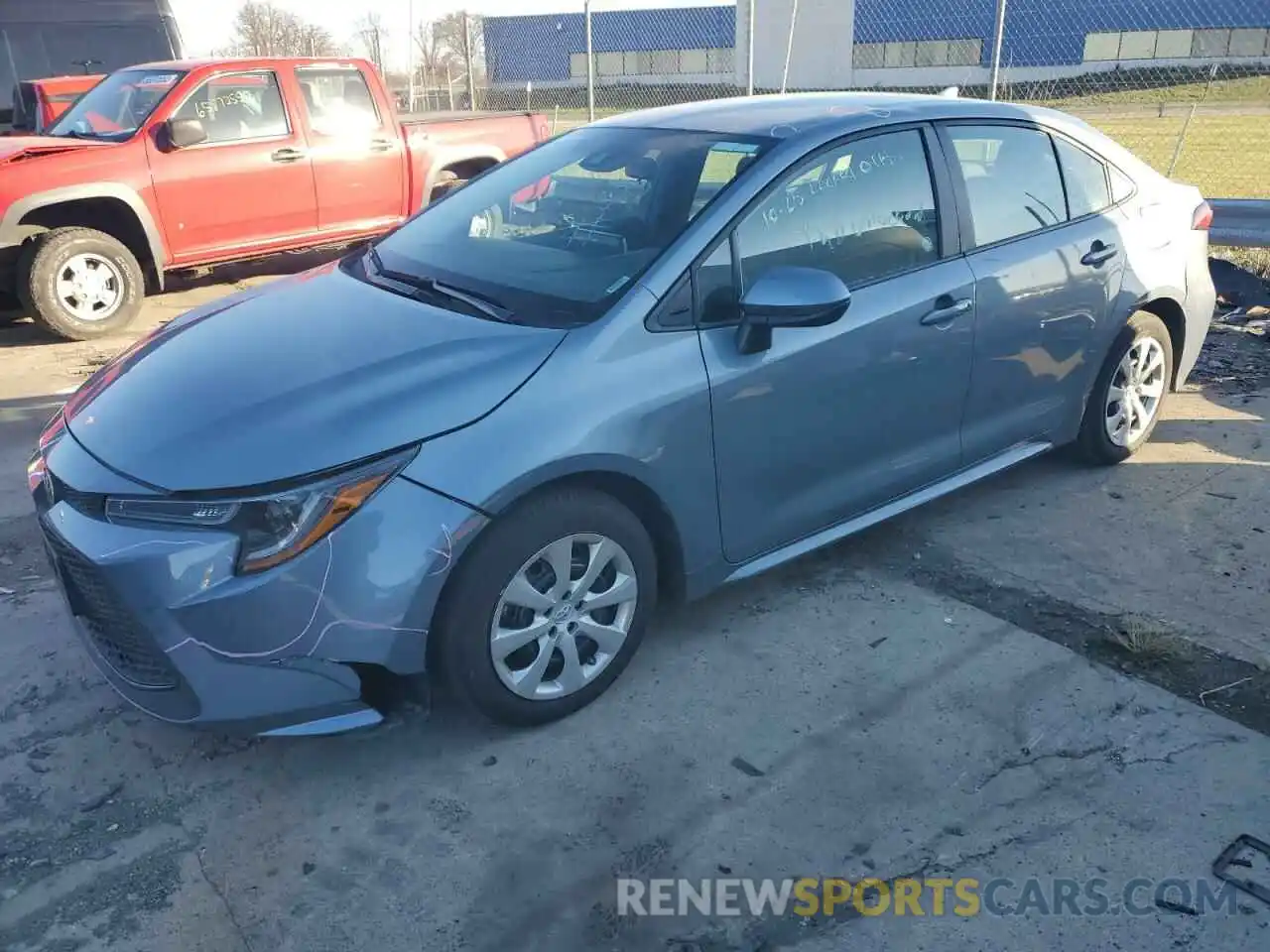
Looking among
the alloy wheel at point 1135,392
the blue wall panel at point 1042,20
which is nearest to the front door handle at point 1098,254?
the alloy wheel at point 1135,392

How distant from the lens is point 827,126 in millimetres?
3473

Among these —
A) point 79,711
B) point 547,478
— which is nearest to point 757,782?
point 547,478

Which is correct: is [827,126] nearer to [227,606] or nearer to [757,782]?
[757,782]

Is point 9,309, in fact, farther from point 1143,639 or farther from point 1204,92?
point 1204,92

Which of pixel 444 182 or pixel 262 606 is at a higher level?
pixel 444 182

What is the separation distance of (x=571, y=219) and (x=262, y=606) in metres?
1.71

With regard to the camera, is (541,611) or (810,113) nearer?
(541,611)

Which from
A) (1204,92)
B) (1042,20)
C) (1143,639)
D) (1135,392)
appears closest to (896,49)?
(1042,20)

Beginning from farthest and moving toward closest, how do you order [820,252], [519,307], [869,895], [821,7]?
[821,7]
[820,252]
[519,307]
[869,895]

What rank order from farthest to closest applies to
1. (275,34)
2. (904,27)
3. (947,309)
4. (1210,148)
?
(904,27) < (275,34) < (1210,148) < (947,309)

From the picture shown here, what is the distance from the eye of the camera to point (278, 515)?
250 cm

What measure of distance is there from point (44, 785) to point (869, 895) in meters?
2.19

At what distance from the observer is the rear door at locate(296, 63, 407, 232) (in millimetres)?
8039

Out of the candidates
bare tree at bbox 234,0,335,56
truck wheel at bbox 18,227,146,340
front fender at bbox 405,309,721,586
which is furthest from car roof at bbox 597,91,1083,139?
bare tree at bbox 234,0,335,56
